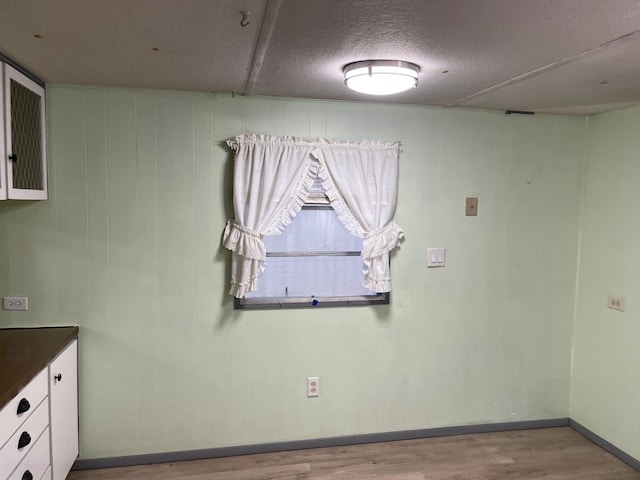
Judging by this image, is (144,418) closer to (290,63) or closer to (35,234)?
(35,234)

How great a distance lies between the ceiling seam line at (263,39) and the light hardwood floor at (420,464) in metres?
2.23

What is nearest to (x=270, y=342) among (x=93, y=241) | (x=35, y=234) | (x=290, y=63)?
(x=93, y=241)

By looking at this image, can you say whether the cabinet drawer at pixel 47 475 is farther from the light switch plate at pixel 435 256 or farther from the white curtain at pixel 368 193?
the light switch plate at pixel 435 256

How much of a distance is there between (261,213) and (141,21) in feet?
4.23

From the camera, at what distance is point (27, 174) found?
2.24m

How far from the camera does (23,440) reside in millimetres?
1793

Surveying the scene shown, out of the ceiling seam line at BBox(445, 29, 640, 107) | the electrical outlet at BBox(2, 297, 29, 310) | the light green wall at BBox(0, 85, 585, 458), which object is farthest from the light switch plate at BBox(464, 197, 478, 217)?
the electrical outlet at BBox(2, 297, 29, 310)

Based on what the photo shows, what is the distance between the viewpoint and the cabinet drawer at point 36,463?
5.86 feet

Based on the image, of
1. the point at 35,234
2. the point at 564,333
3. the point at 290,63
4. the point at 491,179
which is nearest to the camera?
the point at 290,63

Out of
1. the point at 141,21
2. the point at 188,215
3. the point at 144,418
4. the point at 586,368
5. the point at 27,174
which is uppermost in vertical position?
the point at 141,21

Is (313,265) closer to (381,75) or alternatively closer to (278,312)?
(278,312)

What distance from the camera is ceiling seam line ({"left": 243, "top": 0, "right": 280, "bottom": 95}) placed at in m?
1.45

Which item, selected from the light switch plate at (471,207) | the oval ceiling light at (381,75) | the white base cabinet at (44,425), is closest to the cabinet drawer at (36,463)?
the white base cabinet at (44,425)

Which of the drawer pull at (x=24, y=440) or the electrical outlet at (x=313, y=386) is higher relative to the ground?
the drawer pull at (x=24, y=440)
